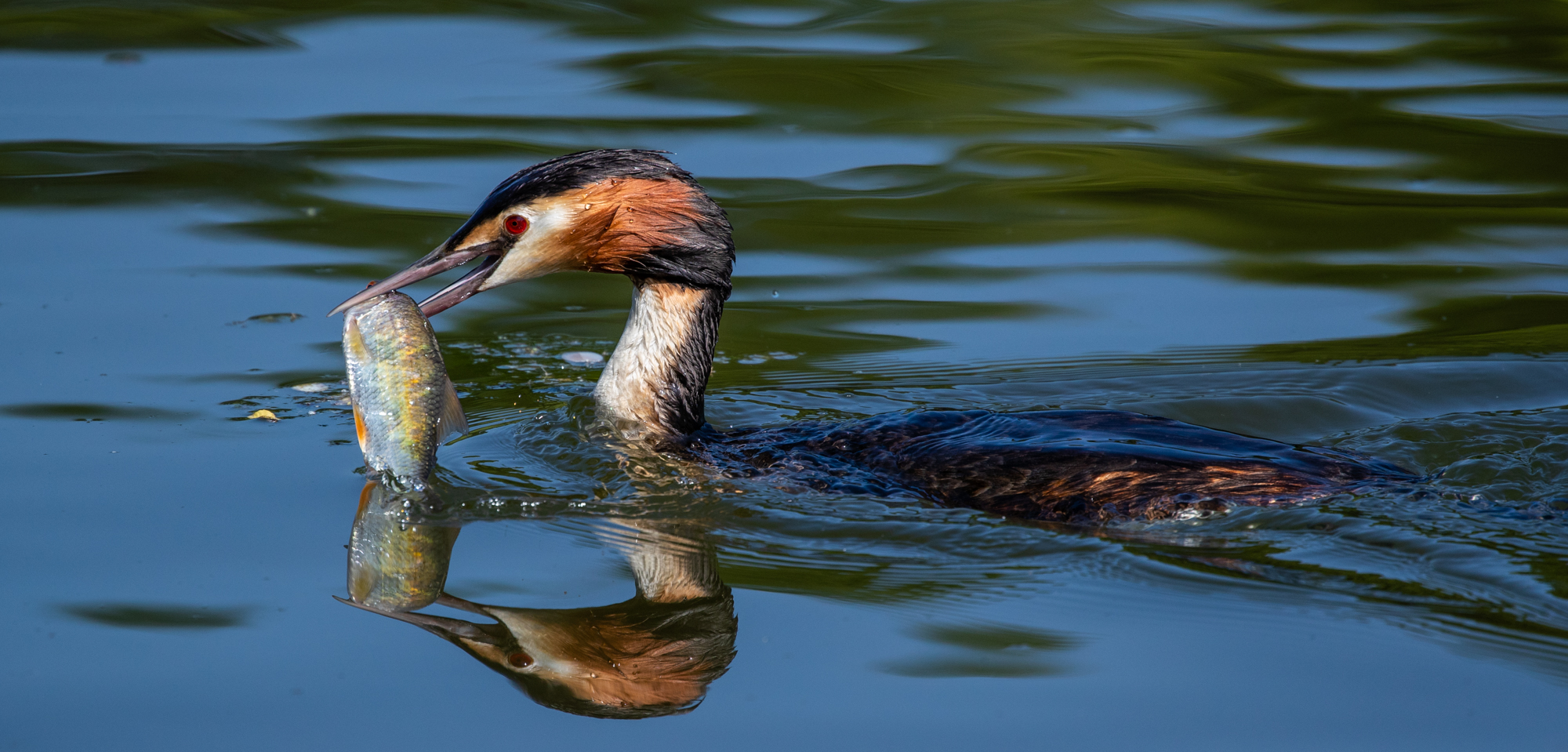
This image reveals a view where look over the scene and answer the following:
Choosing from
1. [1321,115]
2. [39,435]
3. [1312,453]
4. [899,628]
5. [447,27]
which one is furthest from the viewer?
[447,27]

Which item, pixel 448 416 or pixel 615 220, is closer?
pixel 448 416

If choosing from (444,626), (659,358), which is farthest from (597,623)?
(659,358)

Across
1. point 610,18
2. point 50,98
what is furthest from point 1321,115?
point 50,98

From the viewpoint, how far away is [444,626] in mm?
4297

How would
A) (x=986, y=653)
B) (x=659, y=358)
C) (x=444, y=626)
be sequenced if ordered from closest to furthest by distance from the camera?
(x=986, y=653)
(x=444, y=626)
(x=659, y=358)

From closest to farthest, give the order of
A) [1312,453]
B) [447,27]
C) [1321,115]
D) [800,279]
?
[1312,453] < [800,279] < [1321,115] < [447,27]

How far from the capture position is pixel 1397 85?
1090 cm

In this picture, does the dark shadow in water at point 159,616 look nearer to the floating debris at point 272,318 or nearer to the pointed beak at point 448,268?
the pointed beak at point 448,268

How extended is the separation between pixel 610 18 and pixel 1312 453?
804 centimetres

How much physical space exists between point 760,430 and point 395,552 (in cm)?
152

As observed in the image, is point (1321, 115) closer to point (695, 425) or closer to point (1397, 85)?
point (1397, 85)

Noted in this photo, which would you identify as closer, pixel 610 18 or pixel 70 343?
pixel 70 343

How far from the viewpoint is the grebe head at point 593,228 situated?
17.8 feet

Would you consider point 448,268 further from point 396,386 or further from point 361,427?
point 361,427
